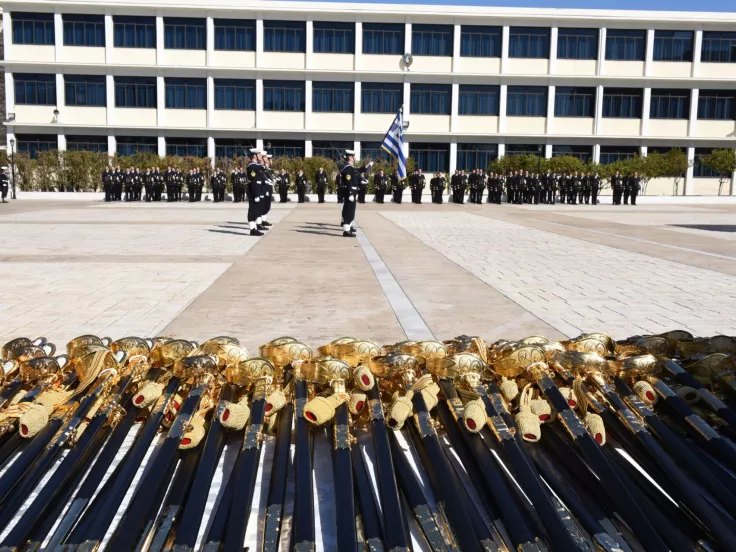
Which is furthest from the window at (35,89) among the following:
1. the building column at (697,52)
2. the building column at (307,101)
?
the building column at (697,52)

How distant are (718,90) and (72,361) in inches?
2299

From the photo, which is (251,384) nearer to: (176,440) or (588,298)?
(176,440)

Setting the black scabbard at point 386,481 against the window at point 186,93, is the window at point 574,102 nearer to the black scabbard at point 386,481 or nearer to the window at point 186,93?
the window at point 186,93

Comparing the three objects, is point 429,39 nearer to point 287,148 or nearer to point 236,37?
point 287,148

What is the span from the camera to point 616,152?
183ft

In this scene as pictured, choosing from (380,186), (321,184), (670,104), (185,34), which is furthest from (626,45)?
(185,34)

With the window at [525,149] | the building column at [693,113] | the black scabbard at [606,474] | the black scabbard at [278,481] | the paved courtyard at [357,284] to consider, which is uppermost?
the building column at [693,113]

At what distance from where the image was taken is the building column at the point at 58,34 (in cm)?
5131

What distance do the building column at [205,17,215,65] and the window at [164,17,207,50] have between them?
43 centimetres

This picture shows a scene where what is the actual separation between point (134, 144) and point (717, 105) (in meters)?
41.0

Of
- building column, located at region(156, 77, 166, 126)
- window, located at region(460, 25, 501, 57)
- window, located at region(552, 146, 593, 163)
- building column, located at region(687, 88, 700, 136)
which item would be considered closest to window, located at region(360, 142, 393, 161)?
window, located at region(460, 25, 501, 57)

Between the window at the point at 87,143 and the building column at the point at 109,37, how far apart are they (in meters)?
5.26

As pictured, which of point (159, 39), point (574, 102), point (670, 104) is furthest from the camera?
point (670, 104)

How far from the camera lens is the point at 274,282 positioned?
1029 cm
